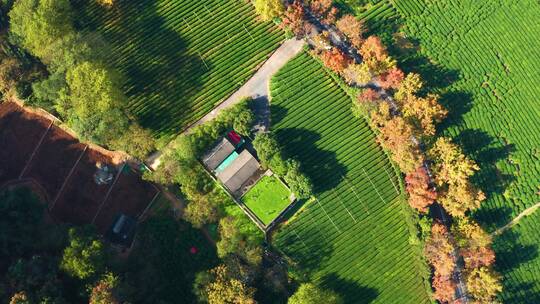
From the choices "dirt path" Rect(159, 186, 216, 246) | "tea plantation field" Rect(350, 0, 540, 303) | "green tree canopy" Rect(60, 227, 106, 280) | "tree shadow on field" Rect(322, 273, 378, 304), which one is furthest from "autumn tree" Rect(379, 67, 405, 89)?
"green tree canopy" Rect(60, 227, 106, 280)

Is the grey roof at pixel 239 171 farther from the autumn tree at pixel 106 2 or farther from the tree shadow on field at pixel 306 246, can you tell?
the autumn tree at pixel 106 2

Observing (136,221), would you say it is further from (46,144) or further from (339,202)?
(339,202)

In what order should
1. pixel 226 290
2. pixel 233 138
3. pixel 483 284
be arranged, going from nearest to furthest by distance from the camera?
pixel 226 290, pixel 483 284, pixel 233 138

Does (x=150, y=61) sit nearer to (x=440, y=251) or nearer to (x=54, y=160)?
(x=54, y=160)

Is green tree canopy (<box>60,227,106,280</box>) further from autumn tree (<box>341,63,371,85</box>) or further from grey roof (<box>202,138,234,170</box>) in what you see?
autumn tree (<box>341,63,371,85</box>)

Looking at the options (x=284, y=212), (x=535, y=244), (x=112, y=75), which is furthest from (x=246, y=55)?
(x=535, y=244)

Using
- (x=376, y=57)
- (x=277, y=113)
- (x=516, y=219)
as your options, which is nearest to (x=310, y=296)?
(x=277, y=113)
